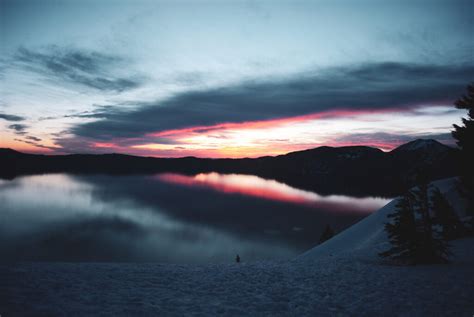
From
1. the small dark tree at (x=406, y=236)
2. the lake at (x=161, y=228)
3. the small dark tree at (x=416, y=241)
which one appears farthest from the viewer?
the lake at (x=161, y=228)

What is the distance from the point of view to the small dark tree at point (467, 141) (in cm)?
1880

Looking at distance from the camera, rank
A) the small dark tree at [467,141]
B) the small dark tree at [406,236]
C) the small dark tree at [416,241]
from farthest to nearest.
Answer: the small dark tree at [467,141]
the small dark tree at [406,236]
the small dark tree at [416,241]

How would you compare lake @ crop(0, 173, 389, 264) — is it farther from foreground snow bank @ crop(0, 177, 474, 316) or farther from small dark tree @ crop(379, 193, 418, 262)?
foreground snow bank @ crop(0, 177, 474, 316)

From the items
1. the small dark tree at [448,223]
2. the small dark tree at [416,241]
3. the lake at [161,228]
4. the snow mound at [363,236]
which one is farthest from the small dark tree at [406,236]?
the lake at [161,228]

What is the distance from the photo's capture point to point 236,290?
9.78 metres

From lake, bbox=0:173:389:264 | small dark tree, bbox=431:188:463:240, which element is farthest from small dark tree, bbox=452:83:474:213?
lake, bbox=0:173:389:264

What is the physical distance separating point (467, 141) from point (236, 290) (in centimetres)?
2084

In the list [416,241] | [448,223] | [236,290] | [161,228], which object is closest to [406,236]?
[416,241]

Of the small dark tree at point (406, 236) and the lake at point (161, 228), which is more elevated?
the small dark tree at point (406, 236)

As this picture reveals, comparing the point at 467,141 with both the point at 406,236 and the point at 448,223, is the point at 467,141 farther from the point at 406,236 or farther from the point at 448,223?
the point at 406,236

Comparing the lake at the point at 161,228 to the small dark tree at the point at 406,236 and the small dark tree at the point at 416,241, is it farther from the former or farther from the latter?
the small dark tree at the point at 416,241

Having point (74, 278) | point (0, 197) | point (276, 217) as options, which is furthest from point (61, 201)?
point (74, 278)

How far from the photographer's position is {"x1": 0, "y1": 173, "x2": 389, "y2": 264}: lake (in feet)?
203

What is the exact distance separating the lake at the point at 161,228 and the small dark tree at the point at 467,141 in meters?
45.2
